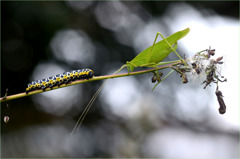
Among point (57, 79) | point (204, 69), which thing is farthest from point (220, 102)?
point (57, 79)

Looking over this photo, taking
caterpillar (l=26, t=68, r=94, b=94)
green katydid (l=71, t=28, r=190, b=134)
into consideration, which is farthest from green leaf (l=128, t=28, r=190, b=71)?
caterpillar (l=26, t=68, r=94, b=94)

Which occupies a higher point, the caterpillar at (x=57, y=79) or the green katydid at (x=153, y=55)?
the green katydid at (x=153, y=55)

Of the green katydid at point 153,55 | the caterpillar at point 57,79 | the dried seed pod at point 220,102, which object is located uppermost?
the green katydid at point 153,55

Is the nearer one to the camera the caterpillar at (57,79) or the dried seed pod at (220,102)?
the dried seed pod at (220,102)

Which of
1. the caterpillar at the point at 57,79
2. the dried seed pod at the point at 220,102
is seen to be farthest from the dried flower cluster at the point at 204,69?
the caterpillar at the point at 57,79

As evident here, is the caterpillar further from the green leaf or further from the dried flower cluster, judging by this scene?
the dried flower cluster

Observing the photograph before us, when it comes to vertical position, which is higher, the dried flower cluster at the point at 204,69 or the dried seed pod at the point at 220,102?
the dried flower cluster at the point at 204,69

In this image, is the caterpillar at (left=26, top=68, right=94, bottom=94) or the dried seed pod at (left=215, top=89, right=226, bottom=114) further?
the caterpillar at (left=26, top=68, right=94, bottom=94)

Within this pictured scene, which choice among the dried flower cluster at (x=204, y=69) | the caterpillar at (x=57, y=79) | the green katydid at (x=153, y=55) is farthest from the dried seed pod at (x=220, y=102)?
the caterpillar at (x=57, y=79)

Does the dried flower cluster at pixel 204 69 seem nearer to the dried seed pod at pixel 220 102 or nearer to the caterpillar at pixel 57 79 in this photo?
the dried seed pod at pixel 220 102

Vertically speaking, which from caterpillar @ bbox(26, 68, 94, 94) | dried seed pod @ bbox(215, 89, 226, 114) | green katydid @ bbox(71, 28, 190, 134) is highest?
green katydid @ bbox(71, 28, 190, 134)

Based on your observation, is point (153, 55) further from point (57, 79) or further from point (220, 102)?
point (57, 79)

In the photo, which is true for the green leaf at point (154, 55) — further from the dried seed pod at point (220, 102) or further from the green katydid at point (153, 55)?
the dried seed pod at point (220, 102)
